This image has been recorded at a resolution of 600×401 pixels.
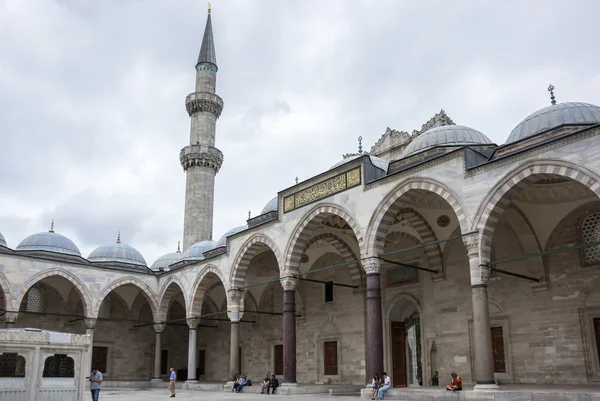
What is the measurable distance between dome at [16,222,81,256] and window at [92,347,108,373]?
13.6 ft

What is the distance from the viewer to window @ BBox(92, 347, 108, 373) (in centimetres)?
2102

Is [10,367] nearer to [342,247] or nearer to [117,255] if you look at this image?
[342,247]

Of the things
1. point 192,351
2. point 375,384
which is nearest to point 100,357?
point 192,351

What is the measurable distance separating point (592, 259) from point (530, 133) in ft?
9.65

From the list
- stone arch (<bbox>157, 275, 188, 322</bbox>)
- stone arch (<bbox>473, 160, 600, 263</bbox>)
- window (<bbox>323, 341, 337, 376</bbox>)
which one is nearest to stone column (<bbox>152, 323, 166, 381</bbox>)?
stone arch (<bbox>157, 275, 188, 322</bbox>)

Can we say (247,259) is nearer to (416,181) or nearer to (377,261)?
(377,261)

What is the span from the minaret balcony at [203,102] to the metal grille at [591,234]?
18.8 metres

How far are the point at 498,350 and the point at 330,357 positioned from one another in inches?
223

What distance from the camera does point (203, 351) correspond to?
22391mm

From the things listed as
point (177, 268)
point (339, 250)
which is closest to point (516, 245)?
point (339, 250)

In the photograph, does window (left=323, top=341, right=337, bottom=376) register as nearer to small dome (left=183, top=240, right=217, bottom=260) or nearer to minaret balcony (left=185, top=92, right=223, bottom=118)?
small dome (left=183, top=240, right=217, bottom=260)

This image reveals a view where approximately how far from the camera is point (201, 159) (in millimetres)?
25734

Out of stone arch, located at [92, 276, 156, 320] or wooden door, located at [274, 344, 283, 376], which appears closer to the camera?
wooden door, located at [274, 344, 283, 376]

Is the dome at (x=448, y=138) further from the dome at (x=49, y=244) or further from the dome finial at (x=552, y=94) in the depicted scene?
the dome at (x=49, y=244)
